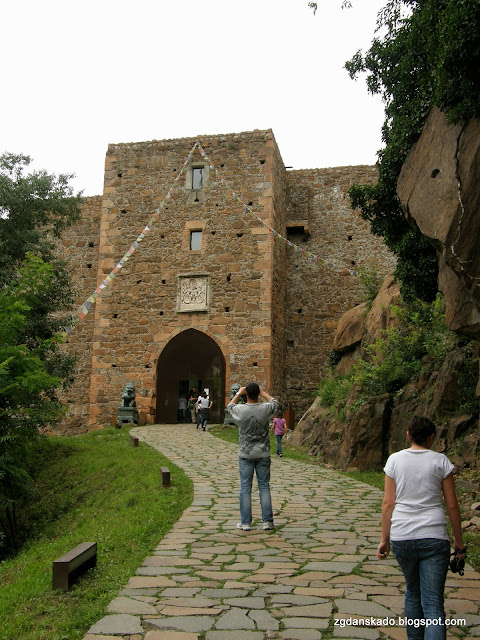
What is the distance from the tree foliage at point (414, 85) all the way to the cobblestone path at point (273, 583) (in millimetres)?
3408

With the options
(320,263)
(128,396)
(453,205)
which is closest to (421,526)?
(453,205)

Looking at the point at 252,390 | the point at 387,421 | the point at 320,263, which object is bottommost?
the point at 387,421

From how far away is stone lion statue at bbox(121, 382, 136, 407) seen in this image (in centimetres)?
1873

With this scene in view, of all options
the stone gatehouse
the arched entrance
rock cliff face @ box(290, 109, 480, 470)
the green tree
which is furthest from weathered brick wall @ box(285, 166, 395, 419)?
the green tree

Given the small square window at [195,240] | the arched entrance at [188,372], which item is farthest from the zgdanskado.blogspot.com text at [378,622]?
the small square window at [195,240]

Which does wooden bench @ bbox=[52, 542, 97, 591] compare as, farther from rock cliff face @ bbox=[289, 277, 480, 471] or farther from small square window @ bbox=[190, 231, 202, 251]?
small square window @ bbox=[190, 231, 202, 251]

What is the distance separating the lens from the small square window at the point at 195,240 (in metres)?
20.2

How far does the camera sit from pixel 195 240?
20.3 metres

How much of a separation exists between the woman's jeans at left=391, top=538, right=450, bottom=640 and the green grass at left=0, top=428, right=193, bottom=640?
6.56 ft

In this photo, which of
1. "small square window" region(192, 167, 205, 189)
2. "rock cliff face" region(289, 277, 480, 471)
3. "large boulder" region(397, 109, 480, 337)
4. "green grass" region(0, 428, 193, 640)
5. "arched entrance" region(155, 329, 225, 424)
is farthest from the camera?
"small square window" region(192, 167, 205, 189)

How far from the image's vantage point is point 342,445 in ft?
38.1

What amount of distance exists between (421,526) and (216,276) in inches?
650

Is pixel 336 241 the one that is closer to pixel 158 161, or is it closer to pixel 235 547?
pixel 158 161

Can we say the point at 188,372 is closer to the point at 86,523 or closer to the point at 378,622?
the point at 86,523
